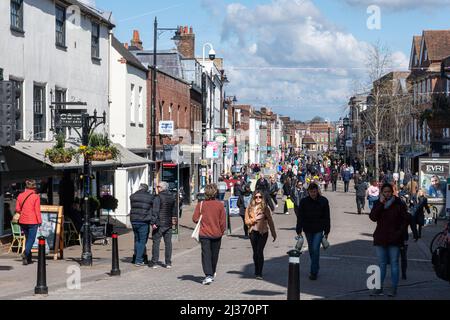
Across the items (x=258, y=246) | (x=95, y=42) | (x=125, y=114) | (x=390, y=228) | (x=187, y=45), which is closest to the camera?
(x=390, y=228)

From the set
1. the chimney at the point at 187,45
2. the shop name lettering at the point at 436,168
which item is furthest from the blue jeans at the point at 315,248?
the chimney at the point at 187,45

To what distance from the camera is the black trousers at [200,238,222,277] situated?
12516 mm

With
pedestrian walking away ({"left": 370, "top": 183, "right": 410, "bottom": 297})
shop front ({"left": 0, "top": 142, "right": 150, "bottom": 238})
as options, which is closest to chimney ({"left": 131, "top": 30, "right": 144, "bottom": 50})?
shop front ({"left": 0, "top": 142, "right": 150, "bottom": 238})

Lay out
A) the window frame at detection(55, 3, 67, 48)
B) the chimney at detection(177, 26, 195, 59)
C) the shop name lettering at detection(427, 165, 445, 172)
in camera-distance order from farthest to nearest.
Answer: the chimney at detection(177, 26, 195, 59), the shop name lettering at detection(427, 165, 445, 172), the window frame at detection(55, 3, 67, 48)

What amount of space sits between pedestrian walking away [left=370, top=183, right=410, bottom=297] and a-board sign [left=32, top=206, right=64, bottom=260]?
769cm

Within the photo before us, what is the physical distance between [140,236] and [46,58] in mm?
8041

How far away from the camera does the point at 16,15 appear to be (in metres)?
19.3

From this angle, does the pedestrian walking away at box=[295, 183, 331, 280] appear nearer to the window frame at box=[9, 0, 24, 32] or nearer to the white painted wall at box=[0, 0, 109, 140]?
the white painted wall at box=[0, 0, 109, 140]

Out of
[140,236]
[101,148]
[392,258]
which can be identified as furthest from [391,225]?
[101,148]

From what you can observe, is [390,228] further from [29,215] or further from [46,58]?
[46,58]

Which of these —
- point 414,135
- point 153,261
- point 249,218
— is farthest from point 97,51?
point 414,135

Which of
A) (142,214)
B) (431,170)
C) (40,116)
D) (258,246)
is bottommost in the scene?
(258,246)

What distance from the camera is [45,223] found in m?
16.6

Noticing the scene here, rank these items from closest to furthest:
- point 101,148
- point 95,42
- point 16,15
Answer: point 101,148, point 16,15, point 95,42
